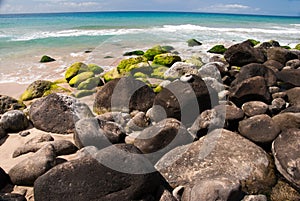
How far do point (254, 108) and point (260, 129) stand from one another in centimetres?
79

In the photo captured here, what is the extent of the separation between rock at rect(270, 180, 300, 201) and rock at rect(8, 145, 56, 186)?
9.00ft

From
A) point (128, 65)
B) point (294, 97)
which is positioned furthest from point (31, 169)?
point (128, 65)

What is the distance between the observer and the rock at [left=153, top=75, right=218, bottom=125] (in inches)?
186

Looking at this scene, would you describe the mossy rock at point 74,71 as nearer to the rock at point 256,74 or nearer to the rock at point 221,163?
the rock at point 256,74

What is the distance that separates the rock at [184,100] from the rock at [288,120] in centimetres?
122

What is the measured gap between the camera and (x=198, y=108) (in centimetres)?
489

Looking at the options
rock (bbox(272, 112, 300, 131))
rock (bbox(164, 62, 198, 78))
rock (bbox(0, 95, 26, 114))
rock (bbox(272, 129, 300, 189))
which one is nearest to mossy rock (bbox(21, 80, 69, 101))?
rock (bbox(0, 95, 26, 114))

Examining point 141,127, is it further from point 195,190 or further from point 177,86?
point 195,190

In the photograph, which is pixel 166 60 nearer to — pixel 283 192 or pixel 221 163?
pixel 221 163

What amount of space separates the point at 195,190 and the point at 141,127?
6.20ft

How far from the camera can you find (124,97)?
212 inches

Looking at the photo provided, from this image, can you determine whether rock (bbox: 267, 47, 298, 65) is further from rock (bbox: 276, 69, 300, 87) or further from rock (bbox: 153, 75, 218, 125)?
rock (bbox: 153, 75, 218, 125)

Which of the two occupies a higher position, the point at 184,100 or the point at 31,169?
the point at 184,100

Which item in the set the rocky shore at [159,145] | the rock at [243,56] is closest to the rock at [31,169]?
the rocky shore at [159,145]
